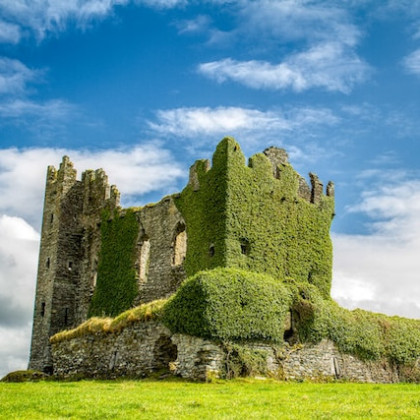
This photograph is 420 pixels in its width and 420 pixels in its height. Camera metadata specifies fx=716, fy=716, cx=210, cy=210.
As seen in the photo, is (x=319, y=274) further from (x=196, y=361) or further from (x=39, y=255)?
(x=39, y=255)

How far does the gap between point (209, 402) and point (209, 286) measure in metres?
8.96

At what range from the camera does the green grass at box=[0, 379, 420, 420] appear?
715 inches

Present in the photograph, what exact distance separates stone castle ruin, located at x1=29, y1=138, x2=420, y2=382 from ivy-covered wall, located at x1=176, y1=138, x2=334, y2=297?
0.20 feet

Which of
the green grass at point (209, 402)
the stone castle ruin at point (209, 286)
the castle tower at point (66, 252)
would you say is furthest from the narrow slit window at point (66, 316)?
the green grass at point (209, 402)

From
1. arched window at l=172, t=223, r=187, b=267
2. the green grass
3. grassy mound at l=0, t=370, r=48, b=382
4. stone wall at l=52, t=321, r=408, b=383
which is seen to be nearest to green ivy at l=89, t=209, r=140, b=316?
arched window at l=172, t=223, r=187, b=267

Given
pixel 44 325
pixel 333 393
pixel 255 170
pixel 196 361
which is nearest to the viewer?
pixel 333 393

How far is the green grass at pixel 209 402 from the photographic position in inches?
715

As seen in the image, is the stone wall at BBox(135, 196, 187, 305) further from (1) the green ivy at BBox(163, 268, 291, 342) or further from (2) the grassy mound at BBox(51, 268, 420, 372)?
(1) the green ivy at BBox(163, 268, 291, 342)

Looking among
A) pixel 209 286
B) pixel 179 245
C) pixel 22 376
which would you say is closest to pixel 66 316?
pixel 22 376

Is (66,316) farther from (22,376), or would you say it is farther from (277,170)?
(277,170)

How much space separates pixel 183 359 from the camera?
28.1 m

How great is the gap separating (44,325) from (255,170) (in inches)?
700

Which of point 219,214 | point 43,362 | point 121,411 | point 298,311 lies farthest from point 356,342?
point 43,362

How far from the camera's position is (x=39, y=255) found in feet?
154
